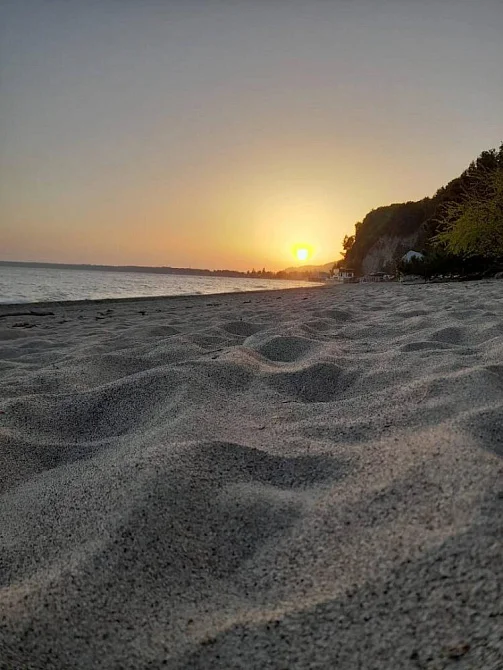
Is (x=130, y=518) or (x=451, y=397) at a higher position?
(x=451, y=397)

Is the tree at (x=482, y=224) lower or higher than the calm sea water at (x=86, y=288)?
higher

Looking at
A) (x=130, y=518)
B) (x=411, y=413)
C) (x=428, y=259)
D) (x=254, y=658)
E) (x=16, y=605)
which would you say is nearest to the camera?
(x=254, y=658)

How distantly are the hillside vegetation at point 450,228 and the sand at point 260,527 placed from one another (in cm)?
1303

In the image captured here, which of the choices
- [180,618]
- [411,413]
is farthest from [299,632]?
[411,413]

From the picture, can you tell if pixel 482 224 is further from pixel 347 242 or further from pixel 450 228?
pixel 347 242

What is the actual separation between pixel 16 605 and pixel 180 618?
26 cm

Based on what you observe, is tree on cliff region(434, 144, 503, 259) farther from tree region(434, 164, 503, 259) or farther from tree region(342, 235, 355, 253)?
tree region(342, 235, 355, 253)

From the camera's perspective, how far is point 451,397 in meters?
1.25

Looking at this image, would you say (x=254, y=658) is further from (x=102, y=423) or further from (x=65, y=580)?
(x=102, y=423)

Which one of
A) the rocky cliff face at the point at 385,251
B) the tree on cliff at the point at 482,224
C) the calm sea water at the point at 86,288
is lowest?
the calm sea water at the point at 86,288

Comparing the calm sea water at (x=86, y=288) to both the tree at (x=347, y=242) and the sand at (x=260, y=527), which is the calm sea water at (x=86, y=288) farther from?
the tree at (x=347, y=242)

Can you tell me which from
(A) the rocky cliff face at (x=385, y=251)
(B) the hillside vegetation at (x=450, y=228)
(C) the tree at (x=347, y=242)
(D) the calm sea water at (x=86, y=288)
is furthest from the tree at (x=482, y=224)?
(C) the tree at (x=347, y=242)

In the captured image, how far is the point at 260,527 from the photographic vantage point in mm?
804

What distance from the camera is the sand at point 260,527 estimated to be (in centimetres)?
57
